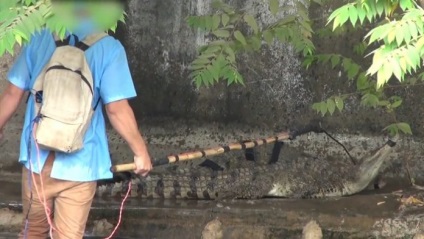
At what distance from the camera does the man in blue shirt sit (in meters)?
3.47

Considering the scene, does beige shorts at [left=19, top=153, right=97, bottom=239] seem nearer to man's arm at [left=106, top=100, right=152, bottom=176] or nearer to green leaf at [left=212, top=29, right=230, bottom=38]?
man's arm at [left=106, top=100, right=152, bottom=176]

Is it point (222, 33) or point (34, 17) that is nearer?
point (34, 17)

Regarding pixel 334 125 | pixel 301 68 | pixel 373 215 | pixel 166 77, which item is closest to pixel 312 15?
pixel 301 68

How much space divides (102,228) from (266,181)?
1479mm

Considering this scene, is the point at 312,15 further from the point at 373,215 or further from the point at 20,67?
the point at 20,67

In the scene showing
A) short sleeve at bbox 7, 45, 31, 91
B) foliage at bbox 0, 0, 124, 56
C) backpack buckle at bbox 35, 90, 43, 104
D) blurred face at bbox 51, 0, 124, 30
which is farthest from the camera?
short sleeve at bbox 7, 45, 31, 91

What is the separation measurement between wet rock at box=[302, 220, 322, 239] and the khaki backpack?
6.47 ft

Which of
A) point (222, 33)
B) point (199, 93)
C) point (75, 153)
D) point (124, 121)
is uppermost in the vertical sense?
point (222, 33)

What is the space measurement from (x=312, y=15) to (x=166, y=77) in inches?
55.7

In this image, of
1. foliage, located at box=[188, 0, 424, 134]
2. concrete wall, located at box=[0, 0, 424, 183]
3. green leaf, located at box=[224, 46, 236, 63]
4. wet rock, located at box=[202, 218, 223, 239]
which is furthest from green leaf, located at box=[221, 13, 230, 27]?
concrete wall, located at box=[0, 0, 424, 183]

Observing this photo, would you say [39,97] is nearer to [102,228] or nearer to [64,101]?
[64,101]

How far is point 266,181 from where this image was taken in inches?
231

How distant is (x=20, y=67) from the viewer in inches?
140

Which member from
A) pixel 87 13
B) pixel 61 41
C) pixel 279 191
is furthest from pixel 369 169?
pixel 87 13
